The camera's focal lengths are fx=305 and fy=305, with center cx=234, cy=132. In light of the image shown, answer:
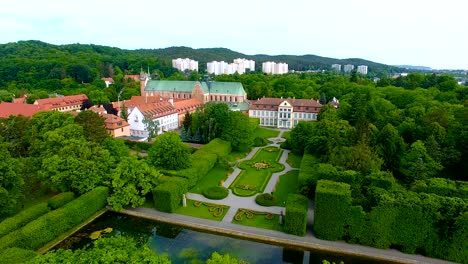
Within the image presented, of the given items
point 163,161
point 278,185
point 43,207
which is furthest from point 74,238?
point 278,185

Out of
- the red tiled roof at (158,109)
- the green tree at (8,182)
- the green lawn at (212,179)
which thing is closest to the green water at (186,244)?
the green tree at (8,182)

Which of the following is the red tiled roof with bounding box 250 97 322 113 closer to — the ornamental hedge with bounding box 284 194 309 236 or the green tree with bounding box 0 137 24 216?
the ornamental hedge with bounding box 284 194 309 236

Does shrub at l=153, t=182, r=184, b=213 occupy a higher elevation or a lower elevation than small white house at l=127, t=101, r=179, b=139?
lower

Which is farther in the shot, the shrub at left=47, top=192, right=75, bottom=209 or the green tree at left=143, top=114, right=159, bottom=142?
the green tree at left=143, top=114, right=159, bottom=142

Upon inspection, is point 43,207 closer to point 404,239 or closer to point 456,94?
point 404,239

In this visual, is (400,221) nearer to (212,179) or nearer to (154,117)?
(212,179)

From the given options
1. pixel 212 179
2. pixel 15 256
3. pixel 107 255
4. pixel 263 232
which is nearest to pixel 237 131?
pixel 212 179

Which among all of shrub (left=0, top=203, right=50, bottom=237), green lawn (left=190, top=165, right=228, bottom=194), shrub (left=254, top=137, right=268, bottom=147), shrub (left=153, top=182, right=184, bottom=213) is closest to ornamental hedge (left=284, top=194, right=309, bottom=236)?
shrub (left=153, top=182, right=184, bottom=213)
